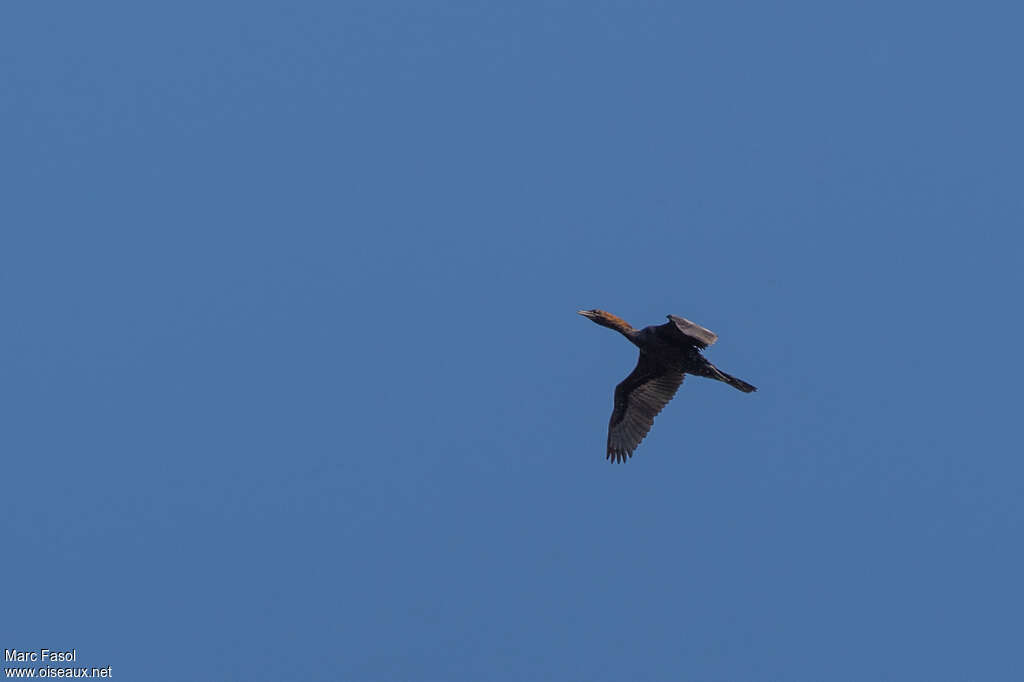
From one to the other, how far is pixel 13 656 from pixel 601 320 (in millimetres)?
14189

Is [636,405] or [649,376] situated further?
[636,405]

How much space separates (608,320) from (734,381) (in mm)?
3034

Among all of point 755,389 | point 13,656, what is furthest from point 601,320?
point 13,656

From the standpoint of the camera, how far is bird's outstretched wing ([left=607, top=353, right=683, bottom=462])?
2811 centimetres

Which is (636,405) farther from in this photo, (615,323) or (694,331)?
(694,331)

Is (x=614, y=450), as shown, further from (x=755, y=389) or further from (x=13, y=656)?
(x=13, y=656)

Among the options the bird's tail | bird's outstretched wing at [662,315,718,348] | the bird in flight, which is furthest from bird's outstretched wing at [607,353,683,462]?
bird's outstretched wing at [662,315,718,348]

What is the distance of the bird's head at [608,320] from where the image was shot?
1078 inches

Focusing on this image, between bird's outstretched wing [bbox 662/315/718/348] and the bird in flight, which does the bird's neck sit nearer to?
the bird in flight

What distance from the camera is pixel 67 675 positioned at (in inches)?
1180

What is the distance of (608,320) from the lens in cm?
2744

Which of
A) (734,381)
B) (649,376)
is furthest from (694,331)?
(649,376)

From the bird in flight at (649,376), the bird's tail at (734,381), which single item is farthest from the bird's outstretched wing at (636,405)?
the bird's tail at (734,381)

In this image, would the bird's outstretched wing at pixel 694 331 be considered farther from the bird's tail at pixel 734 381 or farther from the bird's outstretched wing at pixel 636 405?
the bird's outstretched wing at pixel 636 405
